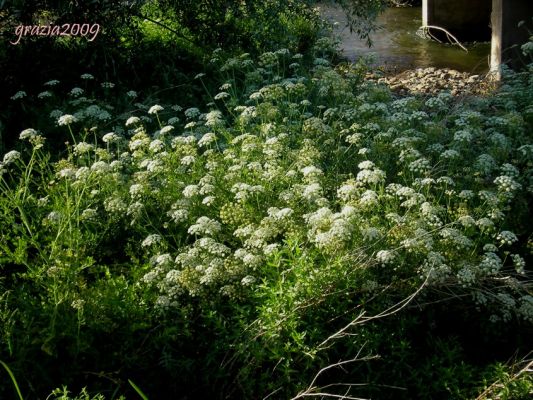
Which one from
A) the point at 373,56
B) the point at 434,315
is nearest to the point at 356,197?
the point at 434,315

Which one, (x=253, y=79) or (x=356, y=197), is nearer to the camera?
(x=356, y=197)

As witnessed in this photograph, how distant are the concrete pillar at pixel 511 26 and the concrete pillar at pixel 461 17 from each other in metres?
3.84

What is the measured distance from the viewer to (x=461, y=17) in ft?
45.9

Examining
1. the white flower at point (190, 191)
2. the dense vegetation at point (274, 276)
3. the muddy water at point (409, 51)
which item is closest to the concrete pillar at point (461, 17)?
the muddy water at point (409, 51)

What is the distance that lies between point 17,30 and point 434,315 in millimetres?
5677

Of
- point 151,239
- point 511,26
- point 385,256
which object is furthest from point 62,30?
point 511,26

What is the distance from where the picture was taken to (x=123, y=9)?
8.12 metres

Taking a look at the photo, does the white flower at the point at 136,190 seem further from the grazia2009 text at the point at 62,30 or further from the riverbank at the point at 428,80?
the riverbank at the point at 428,80

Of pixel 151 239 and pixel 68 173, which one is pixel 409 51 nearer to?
pixel 68 173

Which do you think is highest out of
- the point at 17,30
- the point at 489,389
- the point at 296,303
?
the point at 17,30

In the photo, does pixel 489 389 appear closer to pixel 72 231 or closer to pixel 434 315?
pixel 434 315

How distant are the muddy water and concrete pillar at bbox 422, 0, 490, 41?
481mm

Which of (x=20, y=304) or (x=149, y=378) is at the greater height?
(x=20, y=304)

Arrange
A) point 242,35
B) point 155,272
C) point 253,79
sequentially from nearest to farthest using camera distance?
1. point 155,272
2. point 253,79
3. point 242,35
